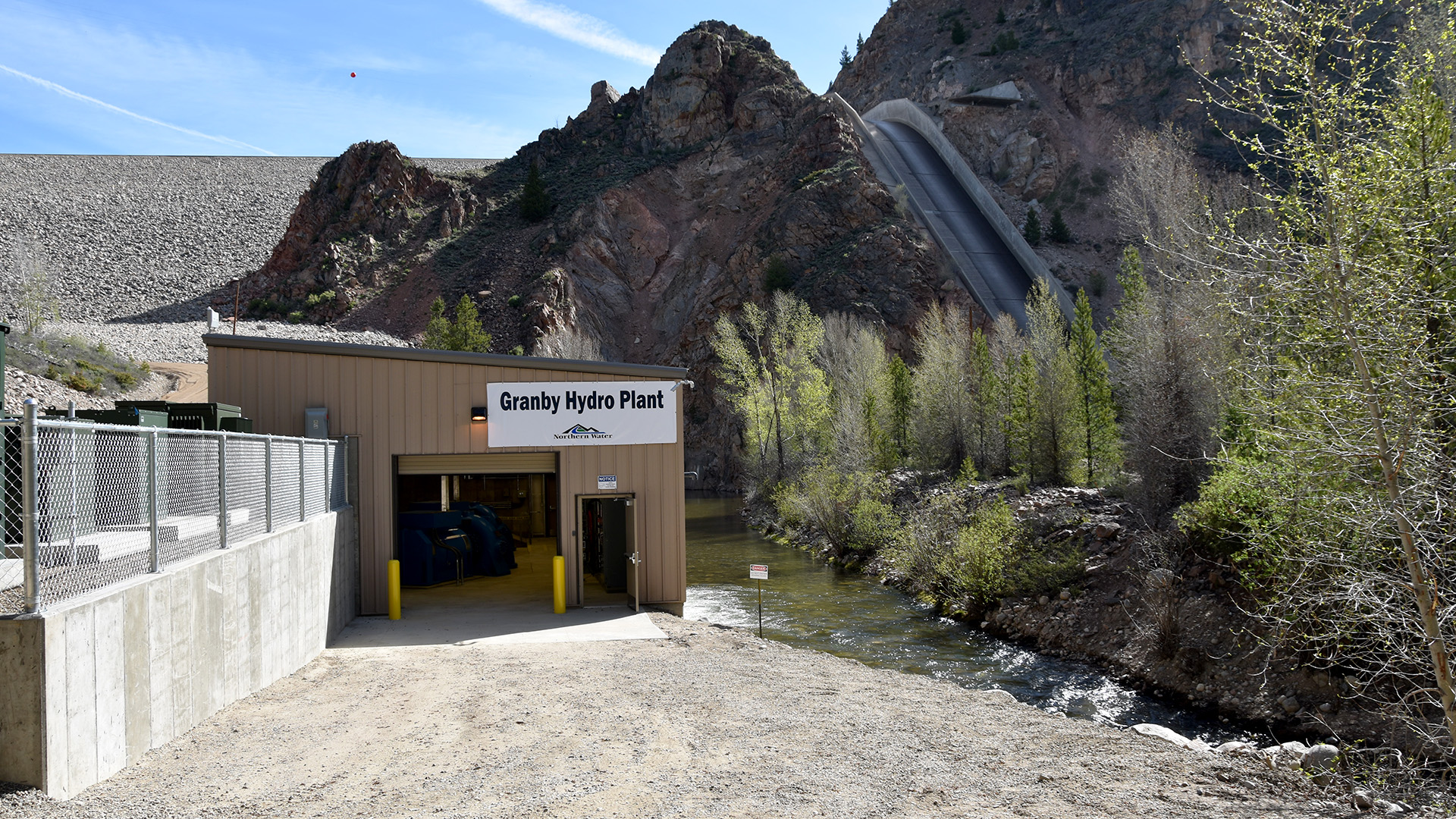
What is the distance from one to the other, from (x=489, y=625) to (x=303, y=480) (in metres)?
4.08

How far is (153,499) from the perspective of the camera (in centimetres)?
659

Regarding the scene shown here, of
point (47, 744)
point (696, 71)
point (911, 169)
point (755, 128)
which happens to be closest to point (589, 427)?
point (47, 744)

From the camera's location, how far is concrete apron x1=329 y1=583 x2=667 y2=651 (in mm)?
13000

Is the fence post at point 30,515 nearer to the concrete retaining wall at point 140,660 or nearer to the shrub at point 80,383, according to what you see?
the concrete retaining wall at point 140,660

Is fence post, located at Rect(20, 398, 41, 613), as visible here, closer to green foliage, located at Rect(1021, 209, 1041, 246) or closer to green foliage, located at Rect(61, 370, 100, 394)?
green foliage, located at Rect(61, 370, 100, 394)

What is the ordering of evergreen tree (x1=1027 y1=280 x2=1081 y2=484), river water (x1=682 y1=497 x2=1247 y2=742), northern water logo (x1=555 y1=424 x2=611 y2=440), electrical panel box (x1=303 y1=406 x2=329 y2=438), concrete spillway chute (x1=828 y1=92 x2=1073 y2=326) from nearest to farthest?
river water (x1=682 y1=497 x2=1247 y2=742), electrical panel box (x1=303 y1=406 x2=329 y2=438), northern water logo (x1=555 y1=424 x2=611 y2=440), evergreen tree (x1=1027 y1=280 x2=1081 y2=484), concrete spillway chute (x1=828 y1=92 x2=1073 y2=326)

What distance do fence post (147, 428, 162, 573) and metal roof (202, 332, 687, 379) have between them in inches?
314

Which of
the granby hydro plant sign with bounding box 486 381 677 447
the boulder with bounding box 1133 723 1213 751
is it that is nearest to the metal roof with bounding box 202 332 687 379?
the granby hydro plant sign with bounding box 486 381 677 447

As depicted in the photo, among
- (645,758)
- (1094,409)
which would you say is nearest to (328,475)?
(645,758)

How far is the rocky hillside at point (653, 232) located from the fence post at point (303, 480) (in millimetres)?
44290

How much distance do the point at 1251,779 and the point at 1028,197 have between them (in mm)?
72532

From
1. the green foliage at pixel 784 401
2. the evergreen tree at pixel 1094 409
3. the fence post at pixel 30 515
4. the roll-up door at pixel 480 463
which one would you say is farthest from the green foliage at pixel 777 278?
the fence post at pixel 30 515

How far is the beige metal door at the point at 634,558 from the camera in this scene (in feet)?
50.7

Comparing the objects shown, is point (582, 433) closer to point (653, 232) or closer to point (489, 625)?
point (489, 625)
